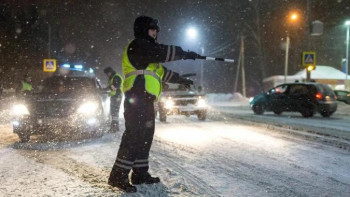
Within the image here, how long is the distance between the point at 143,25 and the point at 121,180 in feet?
5.84

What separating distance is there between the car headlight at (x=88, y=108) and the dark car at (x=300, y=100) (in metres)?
10.5

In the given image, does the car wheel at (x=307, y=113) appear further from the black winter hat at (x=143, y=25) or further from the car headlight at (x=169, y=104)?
the black winter hat at (x=143, y=25)

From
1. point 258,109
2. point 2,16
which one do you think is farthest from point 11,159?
point 2,16

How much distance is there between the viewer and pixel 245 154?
261 inches

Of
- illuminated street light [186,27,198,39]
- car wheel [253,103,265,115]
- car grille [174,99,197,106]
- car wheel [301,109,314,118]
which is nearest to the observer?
car grille [174,99,197,106]

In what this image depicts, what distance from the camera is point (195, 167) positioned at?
545 centimetres

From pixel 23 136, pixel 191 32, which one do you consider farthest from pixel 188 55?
pixel 191 32

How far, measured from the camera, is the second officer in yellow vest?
165 inches

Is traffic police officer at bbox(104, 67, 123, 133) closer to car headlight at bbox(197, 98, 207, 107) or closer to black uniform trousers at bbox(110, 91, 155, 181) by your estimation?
car headlight at bbox(197, 98, 207, 107)

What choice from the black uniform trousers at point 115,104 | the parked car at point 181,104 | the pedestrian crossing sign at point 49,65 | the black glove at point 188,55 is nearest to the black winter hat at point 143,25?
the black glove at point 188,55

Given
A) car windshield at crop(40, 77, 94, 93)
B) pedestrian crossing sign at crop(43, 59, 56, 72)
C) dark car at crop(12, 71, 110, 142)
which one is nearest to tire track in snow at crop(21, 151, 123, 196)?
dark car at crop(12, 71, 110, 142)

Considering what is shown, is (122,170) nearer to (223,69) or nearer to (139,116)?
(139,116)

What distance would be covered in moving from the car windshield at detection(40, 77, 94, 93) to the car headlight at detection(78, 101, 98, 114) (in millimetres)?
936

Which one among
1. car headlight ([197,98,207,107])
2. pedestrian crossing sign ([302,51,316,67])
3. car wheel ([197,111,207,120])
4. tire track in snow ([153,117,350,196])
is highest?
pedestrian crossing sign ([302,51,316,67])
